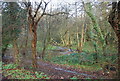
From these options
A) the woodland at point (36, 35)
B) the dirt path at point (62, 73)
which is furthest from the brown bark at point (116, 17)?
the dirt path at point (62, 73)

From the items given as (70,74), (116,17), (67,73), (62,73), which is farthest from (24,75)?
(116,17)

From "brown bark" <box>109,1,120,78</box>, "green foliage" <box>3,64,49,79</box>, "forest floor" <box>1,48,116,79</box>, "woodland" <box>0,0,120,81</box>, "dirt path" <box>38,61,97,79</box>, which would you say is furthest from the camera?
"dirt path" <box>38,61,97,79</box>

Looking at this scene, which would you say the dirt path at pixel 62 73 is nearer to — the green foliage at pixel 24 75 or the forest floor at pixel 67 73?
the forest floor at pixel 67 73

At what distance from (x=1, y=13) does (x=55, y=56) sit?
8.25m

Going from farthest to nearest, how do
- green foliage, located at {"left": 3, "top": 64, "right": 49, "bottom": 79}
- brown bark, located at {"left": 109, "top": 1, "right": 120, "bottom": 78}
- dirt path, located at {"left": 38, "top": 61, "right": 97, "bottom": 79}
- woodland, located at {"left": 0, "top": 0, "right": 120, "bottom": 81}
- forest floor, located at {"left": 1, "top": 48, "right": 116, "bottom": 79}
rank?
dirt path, located at {"left": 38, "top": 61, "right": 97, "bottom": 79}
forest floor, located at {"left": 1, "top": 48, "right": 116, "bottom": 79}
green foliage, located at {"left": 3, "top": 64, "right": 49, "bottom": 79}
woodland, located at {"left": 0, "top": 0, "right": 120, "bottom": 81}
brown bark, located at {"left": 109, "top": 1, "right": 120, "bottom": 78}

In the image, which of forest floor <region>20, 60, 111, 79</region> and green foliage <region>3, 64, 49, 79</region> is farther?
forest floor <region>20, 60, 111, 79</region>

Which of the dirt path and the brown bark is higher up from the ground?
the brown bark

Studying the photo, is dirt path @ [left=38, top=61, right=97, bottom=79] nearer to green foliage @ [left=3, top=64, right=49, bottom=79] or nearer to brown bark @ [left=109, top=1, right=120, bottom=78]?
green foliage @ [left=3, top=64, right=49, bottom=79]

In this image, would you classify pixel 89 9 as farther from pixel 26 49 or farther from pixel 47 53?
pixel 47 53

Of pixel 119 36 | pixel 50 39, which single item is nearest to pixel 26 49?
pixel 50 39

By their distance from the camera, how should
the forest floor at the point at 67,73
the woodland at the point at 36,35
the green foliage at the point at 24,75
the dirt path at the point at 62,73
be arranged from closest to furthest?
the woodland at the point at 36,35 → the green foliage at the point at 24,75 → the forest floor at the point at 67,73 → the dirt path at the point at 62,73

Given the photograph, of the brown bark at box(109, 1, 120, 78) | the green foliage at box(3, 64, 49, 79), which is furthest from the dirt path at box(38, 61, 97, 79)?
the brown bark at box(109, 1, 120, 78)

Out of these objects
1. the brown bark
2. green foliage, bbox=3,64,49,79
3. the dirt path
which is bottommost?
the dirt path

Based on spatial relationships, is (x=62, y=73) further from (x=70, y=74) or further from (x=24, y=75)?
(x=24, y=75)
